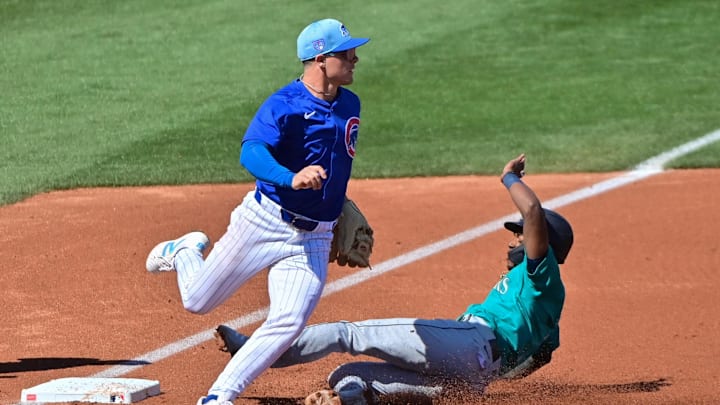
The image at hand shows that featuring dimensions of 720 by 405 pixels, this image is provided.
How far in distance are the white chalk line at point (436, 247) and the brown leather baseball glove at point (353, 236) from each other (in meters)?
1.45

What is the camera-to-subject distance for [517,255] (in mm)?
6000

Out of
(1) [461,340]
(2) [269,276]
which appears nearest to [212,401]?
(2) [269,276]

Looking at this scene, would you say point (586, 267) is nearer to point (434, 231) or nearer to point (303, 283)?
point (434, 231)

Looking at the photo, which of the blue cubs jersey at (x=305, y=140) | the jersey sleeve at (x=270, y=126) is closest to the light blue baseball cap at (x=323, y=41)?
the blue cubs jersey at (x=305, y=140)

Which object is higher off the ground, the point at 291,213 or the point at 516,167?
the point at 291,213

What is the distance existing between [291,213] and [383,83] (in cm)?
797

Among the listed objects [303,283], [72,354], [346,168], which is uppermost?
[346,168]

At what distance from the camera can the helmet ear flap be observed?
19.6 feet

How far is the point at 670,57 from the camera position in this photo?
14219mm

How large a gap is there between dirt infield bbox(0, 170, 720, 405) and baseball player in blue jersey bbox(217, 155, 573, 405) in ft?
1.13

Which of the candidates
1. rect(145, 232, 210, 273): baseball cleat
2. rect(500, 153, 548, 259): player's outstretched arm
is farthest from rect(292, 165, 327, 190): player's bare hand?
rect(145, 232, 210, 273): baseball cleat

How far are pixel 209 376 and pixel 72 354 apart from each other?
0.85m

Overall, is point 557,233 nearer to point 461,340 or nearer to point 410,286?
point 461,340

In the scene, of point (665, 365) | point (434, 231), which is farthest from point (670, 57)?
point (665, 365)
